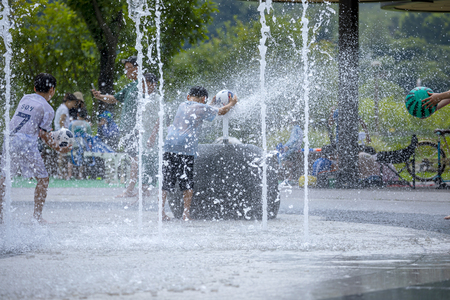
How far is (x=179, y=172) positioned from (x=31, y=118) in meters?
1.53

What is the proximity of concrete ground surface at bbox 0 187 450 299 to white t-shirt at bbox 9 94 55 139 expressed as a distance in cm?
91

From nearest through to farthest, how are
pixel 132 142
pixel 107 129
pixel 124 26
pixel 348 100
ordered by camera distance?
1. pixel 132 142
2. pixel 348 100
3. pixel 107 129
4. pixel 124 26

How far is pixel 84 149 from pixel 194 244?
36.9ft

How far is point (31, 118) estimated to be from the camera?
21.3ft

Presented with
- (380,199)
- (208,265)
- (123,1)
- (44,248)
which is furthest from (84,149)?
(208,265)

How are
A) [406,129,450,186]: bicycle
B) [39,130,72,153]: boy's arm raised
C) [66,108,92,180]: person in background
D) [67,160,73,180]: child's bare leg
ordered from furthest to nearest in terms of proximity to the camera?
[67,160,73,180]: child's bare leg → [66,108,92,180]: person in background → [406,129,450,186]: bicycle → [39,130,72,153]: boy's arm raised

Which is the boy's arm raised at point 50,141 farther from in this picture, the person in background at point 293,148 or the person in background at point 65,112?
the person in background at point 65,112

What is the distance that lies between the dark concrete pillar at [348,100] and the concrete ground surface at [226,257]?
4.92 metres

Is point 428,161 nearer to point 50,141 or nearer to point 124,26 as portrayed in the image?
point 50,141

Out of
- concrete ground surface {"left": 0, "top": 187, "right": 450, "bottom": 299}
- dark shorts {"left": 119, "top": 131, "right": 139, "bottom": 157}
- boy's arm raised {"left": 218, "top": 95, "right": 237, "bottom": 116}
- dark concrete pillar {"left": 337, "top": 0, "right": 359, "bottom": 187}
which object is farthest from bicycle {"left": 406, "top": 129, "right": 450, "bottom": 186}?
boy's arm raised {"left": 218, "top": 95, "right": 237, "bottom": 116}

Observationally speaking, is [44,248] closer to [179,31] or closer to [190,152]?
[190,152]

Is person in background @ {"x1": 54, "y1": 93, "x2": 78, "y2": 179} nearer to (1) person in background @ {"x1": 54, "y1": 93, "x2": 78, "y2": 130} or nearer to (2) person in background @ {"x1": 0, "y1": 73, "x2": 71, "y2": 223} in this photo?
(1) person in background @ {"x1": 54, "y1": 93, "x2": 78, "y2": 130}

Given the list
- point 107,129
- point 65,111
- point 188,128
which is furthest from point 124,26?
point 188,128

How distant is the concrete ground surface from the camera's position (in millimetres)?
3492
